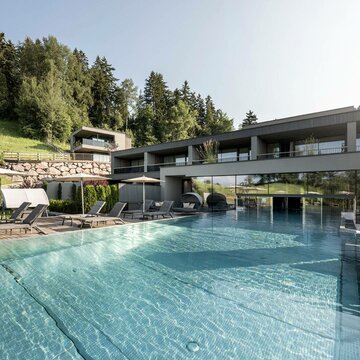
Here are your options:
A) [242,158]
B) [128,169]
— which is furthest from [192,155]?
[128,169]

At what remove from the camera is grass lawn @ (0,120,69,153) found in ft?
123

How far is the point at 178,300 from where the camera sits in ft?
15.5

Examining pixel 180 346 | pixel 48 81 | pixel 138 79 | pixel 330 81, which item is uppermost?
pixel 138 79

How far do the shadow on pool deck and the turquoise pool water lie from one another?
0.09 feet

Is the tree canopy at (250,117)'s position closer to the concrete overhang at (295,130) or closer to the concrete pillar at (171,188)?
the concrete overhang at (295,130)

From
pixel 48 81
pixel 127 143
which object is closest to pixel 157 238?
pixel 127 143

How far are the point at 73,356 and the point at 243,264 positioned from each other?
Answer: 15.3 ft

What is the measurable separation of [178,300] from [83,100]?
191 ft

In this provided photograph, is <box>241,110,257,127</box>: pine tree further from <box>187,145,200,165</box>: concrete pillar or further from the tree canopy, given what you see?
<box>187,145,200,165</box>: concrete pillar

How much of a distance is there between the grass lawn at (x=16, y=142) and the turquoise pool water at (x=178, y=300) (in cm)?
3462

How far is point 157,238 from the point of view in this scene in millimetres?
9977

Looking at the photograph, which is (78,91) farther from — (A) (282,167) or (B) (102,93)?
(A) (282,167)

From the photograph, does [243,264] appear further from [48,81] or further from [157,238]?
[48,81]

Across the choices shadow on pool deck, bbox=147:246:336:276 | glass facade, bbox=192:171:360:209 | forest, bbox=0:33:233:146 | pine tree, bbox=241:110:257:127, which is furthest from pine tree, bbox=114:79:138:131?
shadow on pool deck, bbox=147:246:336:276
